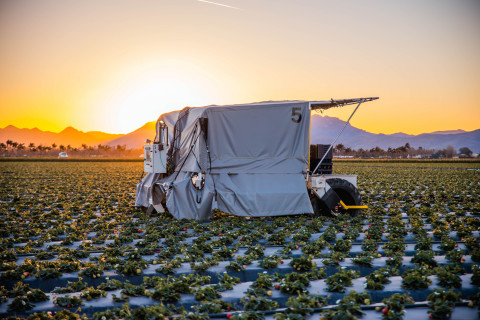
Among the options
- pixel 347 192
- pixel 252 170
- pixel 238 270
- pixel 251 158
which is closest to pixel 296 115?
pixel 251 158

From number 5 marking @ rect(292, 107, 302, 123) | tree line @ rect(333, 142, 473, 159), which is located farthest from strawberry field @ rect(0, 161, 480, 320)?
tree line @ rect(333, 142, 473, 159)

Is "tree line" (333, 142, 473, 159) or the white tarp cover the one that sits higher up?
"tree line" (333, 142, 473, 159)

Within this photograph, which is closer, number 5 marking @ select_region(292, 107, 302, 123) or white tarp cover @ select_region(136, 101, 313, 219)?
white tarp cover @ select_region(136, 101, 313, 219)

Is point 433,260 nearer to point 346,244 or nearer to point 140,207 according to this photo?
point 346,244

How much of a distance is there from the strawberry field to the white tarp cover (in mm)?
1025

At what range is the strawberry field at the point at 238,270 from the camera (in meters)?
5.06

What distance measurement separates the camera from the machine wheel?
1226 cm

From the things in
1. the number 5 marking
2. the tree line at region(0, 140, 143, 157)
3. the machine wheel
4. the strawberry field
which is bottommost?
the strawberry field

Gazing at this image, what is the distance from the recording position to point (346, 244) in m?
8.19

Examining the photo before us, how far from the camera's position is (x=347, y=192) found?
12594mm

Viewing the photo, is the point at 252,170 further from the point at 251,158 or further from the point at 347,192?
the point at 347,192

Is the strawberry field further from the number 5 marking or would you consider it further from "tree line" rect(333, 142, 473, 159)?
"tree line" rect(333, 142, 473, 159)

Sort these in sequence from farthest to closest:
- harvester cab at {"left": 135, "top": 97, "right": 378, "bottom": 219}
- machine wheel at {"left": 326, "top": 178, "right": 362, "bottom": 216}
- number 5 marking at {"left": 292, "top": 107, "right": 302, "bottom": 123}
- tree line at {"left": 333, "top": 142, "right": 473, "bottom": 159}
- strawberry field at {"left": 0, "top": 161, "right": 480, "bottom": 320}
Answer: tree line at {"left": 333, "top": 142, "right": 473, "bottom": 159}, number 5 marking at {"left": 292, "top": 107, "right": 302, "bottom": 123}, machine wheel at {"left": 326, "top": 178, "right": 362, "bottom": 216}, harvester cab at {"left": 135, "top": 97, "right": 378, "bottom": 219}, strawberry field at {"left": 0, "top": 161, "right": 480, "bottom": 320}

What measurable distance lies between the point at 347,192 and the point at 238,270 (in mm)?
7054
